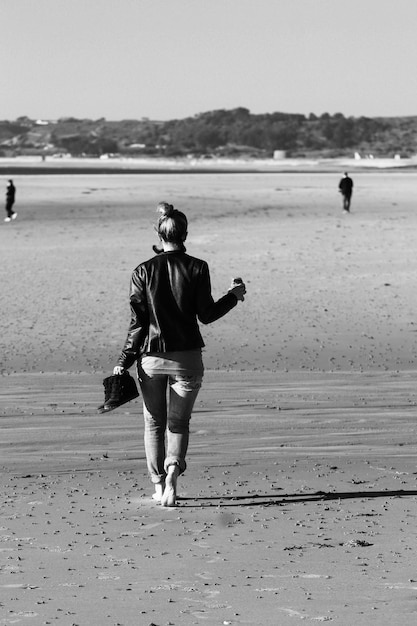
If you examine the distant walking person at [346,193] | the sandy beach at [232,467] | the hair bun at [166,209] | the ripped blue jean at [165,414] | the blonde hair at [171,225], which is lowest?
the distant walking person at [346,193]

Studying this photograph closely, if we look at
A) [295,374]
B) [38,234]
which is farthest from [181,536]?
[38,234]

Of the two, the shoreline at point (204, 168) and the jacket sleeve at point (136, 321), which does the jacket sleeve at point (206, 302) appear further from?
the shoreline at point (204, 168)

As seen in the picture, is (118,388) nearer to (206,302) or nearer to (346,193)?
(206,302)

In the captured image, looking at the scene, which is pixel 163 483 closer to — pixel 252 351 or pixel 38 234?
pixel 252 351

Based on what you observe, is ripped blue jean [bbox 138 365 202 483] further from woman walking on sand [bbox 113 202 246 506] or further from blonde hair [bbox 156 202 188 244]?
blonde hair [bbox 156 202 188 244]

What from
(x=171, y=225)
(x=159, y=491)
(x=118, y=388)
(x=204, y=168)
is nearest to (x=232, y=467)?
(x=159, y=491)

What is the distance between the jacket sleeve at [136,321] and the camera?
634cm

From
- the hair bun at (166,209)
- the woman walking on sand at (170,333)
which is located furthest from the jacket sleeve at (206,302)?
the hair bun at (166,209)

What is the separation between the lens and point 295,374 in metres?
11.0

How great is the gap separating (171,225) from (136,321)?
51 centimetres

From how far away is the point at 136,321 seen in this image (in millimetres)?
6387

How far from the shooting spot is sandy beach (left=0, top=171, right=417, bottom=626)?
4.96 meters

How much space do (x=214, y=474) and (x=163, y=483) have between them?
77 centimetres

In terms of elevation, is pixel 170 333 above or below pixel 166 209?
below
